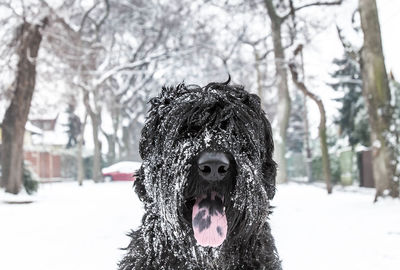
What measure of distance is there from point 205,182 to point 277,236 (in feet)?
18.5

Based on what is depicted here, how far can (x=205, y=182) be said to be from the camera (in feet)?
8.12

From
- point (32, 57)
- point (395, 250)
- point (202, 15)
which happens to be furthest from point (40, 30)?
point (395, 250)

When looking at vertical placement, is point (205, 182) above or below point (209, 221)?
above

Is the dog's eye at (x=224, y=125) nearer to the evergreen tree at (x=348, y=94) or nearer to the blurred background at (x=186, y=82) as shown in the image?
the blurred background at (x=186, y=82)

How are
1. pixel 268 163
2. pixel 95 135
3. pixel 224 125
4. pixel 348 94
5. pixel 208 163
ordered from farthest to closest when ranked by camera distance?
pixel 348 94 → pixel 95 135 → pixel 268 163 → pixel 224 125 → pixel 208 163

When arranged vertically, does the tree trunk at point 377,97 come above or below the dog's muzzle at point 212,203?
above

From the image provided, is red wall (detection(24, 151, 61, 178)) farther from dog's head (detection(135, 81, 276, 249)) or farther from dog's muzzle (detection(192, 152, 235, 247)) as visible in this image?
dog's muzzle (detection(192, 152, 235, 247))

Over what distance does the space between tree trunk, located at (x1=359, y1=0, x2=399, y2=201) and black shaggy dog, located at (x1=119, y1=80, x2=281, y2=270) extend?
8596 millimetres

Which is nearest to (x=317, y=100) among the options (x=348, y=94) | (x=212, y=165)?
(x=212, y=165)

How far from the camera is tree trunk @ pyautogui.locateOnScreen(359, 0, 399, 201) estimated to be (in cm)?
1074

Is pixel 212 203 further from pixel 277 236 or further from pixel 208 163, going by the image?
pixel 277 236

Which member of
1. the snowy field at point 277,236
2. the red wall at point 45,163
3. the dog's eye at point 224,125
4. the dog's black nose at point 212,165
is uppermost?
the red wall at point 45,163

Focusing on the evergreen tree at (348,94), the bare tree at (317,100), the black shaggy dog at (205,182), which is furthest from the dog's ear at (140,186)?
the evergreen tree at (348,94)

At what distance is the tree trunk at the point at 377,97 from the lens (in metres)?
10.7
